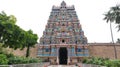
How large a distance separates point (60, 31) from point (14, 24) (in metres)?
17.3

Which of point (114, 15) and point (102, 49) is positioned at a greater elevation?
point (114, 15)

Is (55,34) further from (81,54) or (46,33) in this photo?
(81,54)

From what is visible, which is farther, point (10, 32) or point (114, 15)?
point (114, 15)

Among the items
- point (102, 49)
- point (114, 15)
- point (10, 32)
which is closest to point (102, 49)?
point (102, 49)

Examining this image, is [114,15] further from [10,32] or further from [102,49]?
[10,32]

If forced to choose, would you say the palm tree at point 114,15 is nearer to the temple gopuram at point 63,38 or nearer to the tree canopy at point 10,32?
the temple gopuram at point 63,38

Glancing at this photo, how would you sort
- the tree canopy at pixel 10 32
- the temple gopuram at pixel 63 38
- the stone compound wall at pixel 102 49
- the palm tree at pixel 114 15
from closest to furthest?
the tree canopy at pixel 10 32, the palm tree at pixel 114 15, the temple gopuram at pixel 63 38, the stone compound wall at pixel 102 49

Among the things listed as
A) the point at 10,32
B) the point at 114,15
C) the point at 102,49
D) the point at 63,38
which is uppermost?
the point at 114,15

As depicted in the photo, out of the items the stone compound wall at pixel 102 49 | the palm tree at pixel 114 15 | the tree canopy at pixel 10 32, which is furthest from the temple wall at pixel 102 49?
the tree canopy at pixel 10 32

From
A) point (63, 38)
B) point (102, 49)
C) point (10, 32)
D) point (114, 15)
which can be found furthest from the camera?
point (102, 49)

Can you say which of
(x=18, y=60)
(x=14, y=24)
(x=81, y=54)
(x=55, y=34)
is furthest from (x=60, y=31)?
(x=18, y=60)

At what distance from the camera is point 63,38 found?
34.4 meters

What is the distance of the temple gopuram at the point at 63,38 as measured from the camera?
33312 mm

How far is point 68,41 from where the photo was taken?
1345 inches
